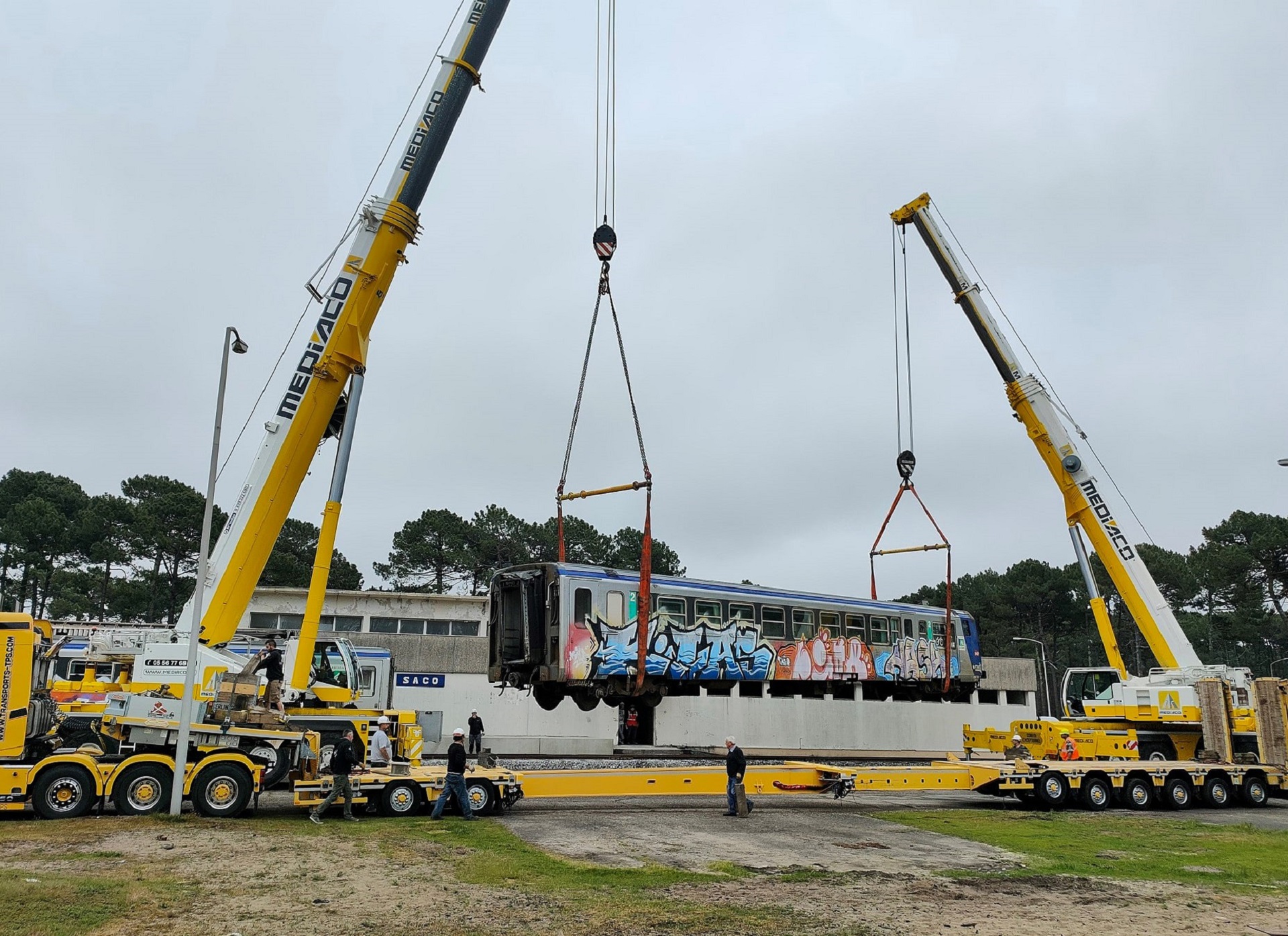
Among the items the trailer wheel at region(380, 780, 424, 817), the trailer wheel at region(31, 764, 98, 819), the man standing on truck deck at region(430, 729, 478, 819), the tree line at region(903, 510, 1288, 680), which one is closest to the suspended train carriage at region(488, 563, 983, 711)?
the man standing on truck deck at region(430, 729, 478, 819)

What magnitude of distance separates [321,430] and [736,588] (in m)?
9.79

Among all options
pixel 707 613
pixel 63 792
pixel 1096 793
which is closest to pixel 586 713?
pixel 707 613

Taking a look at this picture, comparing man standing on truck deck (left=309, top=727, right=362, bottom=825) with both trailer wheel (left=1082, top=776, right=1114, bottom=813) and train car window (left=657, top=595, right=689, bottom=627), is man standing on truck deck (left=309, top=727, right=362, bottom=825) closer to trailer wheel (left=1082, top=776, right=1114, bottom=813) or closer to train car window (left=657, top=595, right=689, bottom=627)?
train car window (left=657, top=595, right=689, bottom=627)

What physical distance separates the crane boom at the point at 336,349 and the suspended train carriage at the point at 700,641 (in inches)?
165

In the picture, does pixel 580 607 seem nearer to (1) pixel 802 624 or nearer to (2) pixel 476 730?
(2) pixel 476 730

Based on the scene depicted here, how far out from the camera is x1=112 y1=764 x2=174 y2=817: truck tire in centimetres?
1328

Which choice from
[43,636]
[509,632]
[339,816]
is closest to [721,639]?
[509,632]

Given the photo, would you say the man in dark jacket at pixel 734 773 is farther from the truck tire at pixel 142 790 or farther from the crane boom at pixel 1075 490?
the crane boom at pixel 1075 490

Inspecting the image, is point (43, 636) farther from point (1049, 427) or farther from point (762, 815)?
point (1049, 427)

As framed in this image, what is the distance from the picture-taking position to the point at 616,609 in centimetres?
1842

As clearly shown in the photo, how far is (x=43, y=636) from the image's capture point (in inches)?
587

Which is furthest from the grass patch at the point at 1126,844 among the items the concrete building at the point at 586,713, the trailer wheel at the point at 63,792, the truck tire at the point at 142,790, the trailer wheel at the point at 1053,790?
the concrete building at the point at 586,713

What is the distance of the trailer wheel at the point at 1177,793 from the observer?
63.1 feet

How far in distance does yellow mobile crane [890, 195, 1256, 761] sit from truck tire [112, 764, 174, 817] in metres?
18.2
